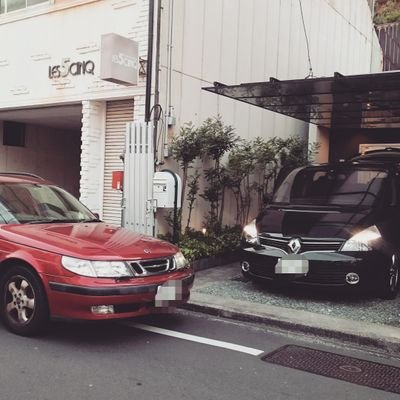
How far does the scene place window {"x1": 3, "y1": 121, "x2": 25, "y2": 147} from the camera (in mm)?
13195

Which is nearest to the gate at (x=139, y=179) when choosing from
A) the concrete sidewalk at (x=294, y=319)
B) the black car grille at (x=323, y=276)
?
the concrete sidewalk at (x=294, y=319)

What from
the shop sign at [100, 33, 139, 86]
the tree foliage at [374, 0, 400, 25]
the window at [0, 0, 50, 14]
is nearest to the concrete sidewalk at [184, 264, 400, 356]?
the shop sign at [100, 33, 139, 86]

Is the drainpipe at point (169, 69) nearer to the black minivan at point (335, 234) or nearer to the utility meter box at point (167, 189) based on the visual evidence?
the utility meter box at point (167, 189)

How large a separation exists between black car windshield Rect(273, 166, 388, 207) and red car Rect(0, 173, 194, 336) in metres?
3.00

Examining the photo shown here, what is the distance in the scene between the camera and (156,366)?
180 inches

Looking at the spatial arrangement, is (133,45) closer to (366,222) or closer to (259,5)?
(259,5)

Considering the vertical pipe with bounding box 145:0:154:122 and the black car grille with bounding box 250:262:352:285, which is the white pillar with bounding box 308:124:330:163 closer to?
the vertical pipe with bounding box 145:0:154:122

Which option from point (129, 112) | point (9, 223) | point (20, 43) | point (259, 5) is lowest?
point (9, 223)

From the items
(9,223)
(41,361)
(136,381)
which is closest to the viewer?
(136,381)

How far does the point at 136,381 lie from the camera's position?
4.20m

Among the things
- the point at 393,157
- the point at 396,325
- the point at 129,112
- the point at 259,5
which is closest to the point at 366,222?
the point at 396,325

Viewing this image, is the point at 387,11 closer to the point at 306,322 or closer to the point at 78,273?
the point at 306,322

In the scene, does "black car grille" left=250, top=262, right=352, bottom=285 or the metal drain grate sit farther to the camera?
"black car grille" left=250, top=262, right=352, bottom=285

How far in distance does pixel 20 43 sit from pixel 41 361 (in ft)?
28.3
